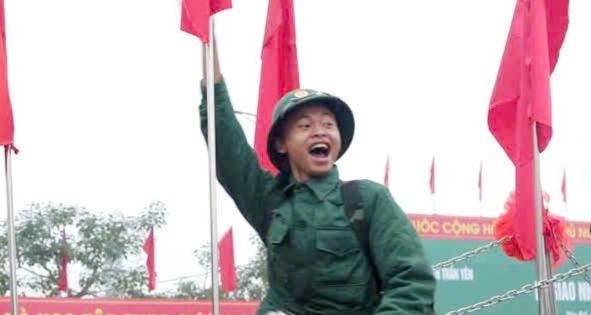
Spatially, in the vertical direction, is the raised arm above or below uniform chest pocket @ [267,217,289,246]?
above

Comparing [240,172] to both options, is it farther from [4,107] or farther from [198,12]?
[4,107]

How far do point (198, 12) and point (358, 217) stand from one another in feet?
9.62

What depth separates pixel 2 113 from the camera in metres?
6.09

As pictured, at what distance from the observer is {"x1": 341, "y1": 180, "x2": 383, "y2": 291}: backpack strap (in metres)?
2.70

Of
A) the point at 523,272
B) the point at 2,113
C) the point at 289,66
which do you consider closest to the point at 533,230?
the point at 289,66

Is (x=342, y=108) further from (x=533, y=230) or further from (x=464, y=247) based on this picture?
(x=464, y=247)

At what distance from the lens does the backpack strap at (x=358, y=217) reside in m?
2.70

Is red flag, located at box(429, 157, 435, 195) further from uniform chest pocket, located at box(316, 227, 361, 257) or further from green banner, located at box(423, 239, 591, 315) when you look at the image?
uniform chest pocket, located at box(316, 227, 361, 257)

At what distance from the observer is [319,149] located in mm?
2799

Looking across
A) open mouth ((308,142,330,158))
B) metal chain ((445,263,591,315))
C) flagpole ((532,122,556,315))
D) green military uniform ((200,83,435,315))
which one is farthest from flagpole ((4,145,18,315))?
open mouth ((308,142,330,158))

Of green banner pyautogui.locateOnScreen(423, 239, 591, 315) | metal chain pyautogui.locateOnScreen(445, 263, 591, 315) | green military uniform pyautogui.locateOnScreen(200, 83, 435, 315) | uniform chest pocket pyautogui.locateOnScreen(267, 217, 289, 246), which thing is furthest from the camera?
green banner pyautogui.locateOnScreen(423, 239, 591, 315)

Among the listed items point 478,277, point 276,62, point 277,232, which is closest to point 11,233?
point 276,62

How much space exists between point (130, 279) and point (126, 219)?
1.19 metres

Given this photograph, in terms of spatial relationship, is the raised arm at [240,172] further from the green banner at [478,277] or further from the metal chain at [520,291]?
the green banner at [478,277]
